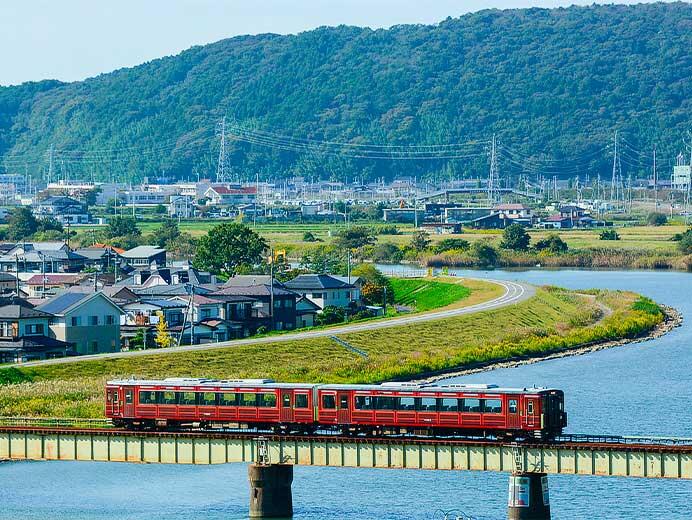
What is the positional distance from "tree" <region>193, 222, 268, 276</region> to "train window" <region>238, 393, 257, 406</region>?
59949 mm

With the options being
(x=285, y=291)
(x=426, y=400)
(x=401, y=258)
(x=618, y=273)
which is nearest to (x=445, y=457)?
(x=426, y=400)

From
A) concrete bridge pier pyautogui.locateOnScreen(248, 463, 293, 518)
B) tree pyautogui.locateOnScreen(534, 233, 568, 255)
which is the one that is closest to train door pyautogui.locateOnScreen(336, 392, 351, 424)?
concrete bridge pier pyautogui.locateOnScreen(248, 463, 293, 518)

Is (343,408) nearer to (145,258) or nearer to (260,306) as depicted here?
(260,306)

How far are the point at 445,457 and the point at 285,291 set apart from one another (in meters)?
40.7

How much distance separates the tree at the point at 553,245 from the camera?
128625mm

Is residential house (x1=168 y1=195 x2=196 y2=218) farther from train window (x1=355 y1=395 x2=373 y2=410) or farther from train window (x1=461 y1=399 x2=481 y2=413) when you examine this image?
train window (x1=461 y1=399 x2=481 y2=413)

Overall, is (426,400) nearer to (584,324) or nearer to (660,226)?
(584,324)

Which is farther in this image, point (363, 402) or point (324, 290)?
point (324, 290)

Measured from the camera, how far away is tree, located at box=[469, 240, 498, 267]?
124000mm

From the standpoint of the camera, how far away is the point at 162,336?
209 ft

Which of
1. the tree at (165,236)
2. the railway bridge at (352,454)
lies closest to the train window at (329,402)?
the railway bridge at (352,454)

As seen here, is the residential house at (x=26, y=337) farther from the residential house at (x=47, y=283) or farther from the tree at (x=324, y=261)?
the tree at (x=324, y=261)

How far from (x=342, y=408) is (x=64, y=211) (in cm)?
14255

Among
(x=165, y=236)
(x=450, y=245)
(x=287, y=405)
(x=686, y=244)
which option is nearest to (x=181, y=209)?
(x=165, y=236)
